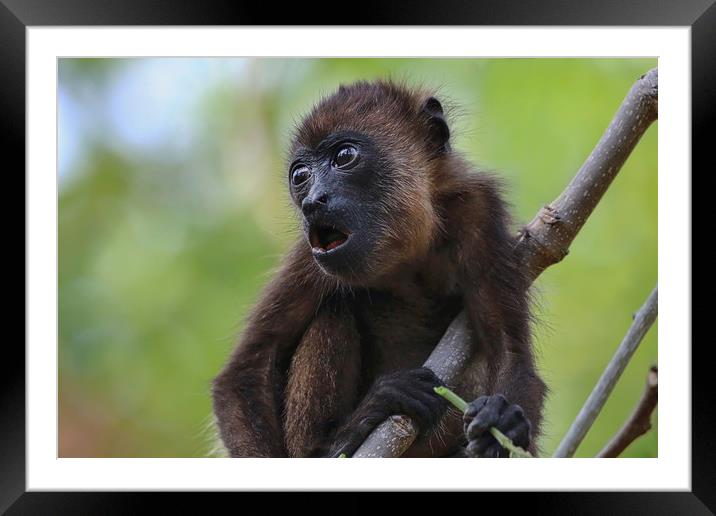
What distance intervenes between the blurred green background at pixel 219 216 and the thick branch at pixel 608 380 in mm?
112

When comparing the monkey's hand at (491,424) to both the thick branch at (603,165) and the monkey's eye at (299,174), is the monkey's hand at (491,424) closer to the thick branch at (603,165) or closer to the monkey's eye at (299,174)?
the thick branch at (603,165)

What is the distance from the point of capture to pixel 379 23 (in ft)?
16.1

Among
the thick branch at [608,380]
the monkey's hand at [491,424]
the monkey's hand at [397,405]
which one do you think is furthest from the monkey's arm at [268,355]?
the thick branch at [608,380]

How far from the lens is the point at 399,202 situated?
5.58 m

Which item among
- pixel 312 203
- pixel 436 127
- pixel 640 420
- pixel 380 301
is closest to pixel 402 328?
pixel 380 301

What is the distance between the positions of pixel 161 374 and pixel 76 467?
1.32 meters

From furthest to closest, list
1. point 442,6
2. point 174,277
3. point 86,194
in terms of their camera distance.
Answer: point 174,277, point 86,194, point 442,6

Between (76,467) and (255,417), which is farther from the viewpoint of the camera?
(255,417)

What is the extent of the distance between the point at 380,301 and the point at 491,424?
1.47 m

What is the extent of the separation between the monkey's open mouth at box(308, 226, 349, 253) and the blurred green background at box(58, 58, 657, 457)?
85 centimetres

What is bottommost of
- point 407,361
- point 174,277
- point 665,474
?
point 665,474

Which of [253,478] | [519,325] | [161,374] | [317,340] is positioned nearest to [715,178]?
[519,325]

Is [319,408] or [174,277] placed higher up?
[174,277]

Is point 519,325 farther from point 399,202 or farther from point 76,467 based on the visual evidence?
point 76,467
